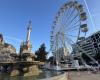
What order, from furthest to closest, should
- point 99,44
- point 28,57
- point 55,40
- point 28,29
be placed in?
point 99,44 < point 55,40 < point 28,29 < point 28,57

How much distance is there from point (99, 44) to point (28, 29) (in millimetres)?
85368

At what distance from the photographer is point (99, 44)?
11119cm

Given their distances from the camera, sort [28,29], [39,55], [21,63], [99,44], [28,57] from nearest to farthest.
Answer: [21,63]
[28,57]
[28,29]
[39,55]
[99,44]

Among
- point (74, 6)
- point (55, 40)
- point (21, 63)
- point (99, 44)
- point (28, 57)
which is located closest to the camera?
point (21, 63)

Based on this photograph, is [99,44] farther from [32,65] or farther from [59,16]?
[32,65]

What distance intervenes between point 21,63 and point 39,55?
50825 mm

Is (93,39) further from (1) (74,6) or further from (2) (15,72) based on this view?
(2) (15,72)

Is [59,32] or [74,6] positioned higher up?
[74,6]

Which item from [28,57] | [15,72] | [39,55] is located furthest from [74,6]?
[39,55]

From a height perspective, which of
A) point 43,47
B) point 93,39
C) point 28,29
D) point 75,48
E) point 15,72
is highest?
point 93,39

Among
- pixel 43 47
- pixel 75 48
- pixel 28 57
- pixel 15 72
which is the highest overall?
pixel 43 47

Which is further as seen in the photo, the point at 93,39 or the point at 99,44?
the point at 93,39

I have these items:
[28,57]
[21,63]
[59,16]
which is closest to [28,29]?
[28,57]

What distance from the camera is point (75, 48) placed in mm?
41156
